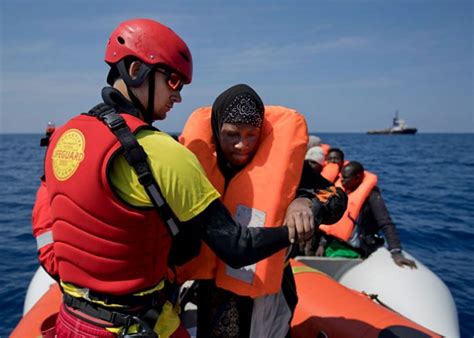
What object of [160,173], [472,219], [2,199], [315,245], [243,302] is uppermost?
[160,173]

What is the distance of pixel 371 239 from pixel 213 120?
3.89 meters

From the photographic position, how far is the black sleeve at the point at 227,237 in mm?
1402

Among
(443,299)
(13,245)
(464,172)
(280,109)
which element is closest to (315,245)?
(443,299)

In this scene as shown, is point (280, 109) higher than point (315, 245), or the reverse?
point (280, 109)

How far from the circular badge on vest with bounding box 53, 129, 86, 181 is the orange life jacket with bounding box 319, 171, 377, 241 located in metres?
4.15

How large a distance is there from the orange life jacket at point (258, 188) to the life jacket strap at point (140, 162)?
756 mm

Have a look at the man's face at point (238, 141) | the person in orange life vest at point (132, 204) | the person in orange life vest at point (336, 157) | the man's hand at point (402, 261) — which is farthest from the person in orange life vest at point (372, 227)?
the person in orange life vest at point (132, 204)

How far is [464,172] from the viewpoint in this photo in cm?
2023

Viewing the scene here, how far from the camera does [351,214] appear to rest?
5.19m

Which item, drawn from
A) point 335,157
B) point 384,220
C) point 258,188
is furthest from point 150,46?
point 335,157

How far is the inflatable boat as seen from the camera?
2.57 m

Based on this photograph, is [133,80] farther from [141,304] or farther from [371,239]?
[371,239]

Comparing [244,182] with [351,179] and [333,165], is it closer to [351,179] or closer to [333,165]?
[351,179]

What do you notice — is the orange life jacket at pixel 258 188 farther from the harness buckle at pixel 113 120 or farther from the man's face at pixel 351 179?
the man's face at pixel 351 179
